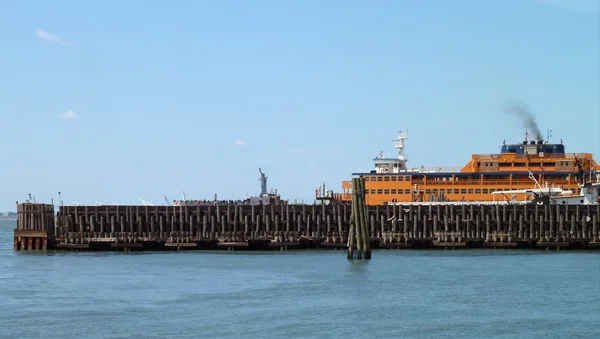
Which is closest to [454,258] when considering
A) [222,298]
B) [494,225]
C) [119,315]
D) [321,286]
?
[494,225]

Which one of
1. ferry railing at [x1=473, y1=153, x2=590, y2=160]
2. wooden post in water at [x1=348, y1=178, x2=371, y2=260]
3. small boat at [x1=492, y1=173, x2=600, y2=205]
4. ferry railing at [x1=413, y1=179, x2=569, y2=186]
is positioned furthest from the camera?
ferry railing at [x1=473, y1=153, x2=590, y2=160]

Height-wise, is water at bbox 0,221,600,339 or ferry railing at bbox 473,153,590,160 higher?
ferry railing at bbox 473,153,590,160

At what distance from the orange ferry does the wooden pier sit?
14.1 m

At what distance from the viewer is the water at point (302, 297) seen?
44938 mm

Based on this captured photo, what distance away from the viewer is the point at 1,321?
A: 152 feet

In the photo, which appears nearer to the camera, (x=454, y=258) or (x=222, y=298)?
(x=222, y=298)

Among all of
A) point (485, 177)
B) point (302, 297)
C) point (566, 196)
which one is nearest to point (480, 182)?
point (485, 177)

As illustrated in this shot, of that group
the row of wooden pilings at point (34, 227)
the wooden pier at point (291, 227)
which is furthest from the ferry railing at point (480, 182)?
the row of wooden pilings at point (34, 227)

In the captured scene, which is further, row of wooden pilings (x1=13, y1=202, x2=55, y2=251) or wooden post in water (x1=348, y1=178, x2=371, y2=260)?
row of wooden pilings (x1=13, y1=202, x2=55, y2=251)

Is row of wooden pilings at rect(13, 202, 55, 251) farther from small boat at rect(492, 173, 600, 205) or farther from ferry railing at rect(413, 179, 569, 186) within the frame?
small boat at rect(492, 173, 600, 205)

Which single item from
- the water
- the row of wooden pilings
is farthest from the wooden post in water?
the row of wooden pilings

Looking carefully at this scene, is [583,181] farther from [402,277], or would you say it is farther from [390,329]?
[390,329]

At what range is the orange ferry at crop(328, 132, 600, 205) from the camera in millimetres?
101500

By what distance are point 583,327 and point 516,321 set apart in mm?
3082
